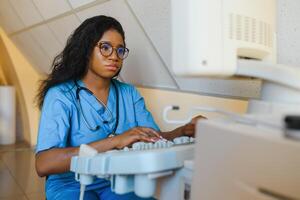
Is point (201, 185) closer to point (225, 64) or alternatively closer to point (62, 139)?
point (225, 64)

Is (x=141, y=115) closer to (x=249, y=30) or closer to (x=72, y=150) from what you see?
(x=72, y=150)

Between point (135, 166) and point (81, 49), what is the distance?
0.88 meters

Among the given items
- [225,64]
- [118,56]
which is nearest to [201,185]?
[225,64]

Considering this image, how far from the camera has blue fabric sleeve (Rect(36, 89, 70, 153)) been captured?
127cm

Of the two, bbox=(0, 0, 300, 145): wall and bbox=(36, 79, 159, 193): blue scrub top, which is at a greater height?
bbox=(0, 0, 300, 145): wall

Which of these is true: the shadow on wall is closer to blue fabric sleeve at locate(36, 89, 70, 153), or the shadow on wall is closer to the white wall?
blue fabric sleeve at locate(36, 89, 70, 153)

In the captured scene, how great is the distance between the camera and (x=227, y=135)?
0.57 m

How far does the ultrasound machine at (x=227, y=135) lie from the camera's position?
51cm

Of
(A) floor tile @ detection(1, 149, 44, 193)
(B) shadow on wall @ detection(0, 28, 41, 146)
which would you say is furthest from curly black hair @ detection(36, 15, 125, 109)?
(B) shadow on wall @ detection(0, 28, 41, 146)

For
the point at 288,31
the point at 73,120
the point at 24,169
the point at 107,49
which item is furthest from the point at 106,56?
the point at 24,169

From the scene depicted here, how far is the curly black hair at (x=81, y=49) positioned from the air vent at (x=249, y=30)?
0.80 metres

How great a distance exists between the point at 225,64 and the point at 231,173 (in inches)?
10.0

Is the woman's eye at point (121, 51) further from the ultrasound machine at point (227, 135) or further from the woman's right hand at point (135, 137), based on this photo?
the ultrasound machine at point (227, 135)

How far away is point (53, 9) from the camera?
2188 mm
